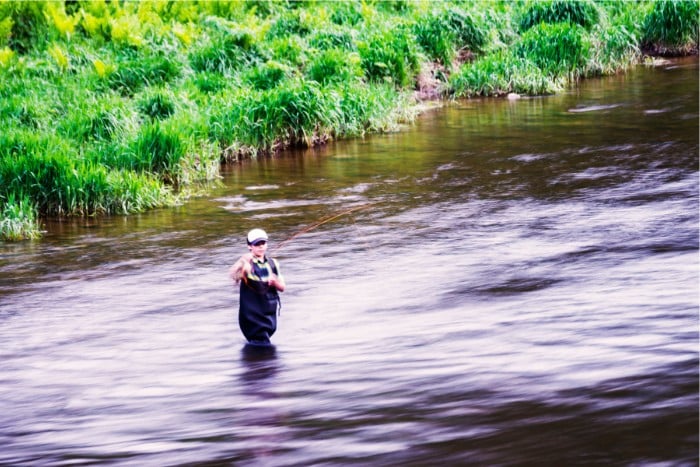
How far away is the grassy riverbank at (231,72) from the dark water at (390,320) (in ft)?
3.22

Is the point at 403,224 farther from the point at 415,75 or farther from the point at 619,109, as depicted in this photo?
the point at 415,75

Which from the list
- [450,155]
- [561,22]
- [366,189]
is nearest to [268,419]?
[366,189]

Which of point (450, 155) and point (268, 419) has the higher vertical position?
point (450, 155)

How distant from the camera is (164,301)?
905 centimetres

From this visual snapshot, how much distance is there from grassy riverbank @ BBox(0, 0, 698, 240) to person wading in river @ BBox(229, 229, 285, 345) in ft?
17.1

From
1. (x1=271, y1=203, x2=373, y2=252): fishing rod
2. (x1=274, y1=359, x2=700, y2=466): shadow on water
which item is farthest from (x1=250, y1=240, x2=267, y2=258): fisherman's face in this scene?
(x1=271, y1=203, x2=373, y2=252): fishing rod

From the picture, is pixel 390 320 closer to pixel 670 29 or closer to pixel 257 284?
pixel 257 284

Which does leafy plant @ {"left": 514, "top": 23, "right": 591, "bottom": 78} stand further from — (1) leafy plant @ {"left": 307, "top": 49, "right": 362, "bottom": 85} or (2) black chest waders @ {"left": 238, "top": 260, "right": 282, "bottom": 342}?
(2) black chest waders @ {"left": 238, "top": 260, "right": 282, "bottom": 342}

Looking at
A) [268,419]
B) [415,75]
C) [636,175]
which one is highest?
[415,75]

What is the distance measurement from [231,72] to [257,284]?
12.5m

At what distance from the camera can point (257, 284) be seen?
7.27 meters

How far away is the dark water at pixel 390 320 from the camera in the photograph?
559 cm

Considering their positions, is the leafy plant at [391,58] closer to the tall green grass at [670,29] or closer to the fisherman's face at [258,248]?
the tall green grass at [670,29]

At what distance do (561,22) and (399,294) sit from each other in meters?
14.5
